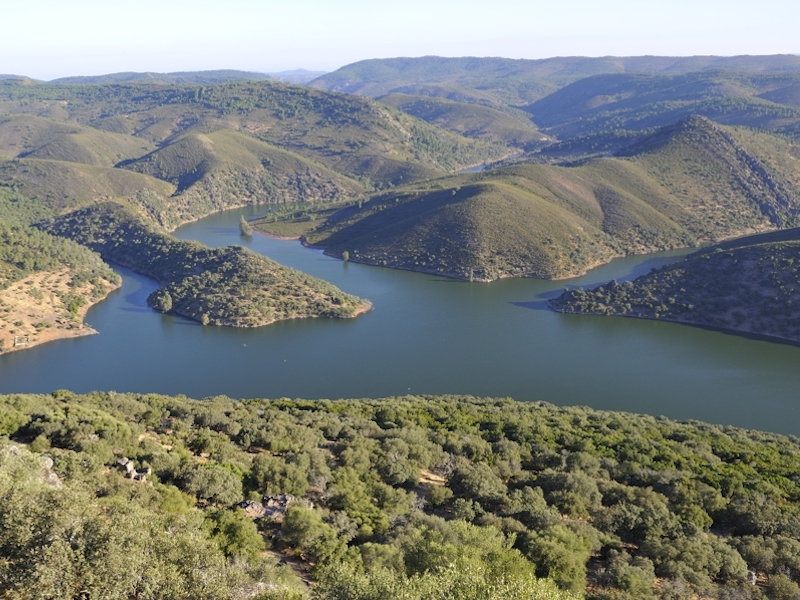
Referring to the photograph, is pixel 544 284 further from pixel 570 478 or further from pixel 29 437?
pixel 29 437

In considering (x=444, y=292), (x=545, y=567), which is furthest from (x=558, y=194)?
(x=545, y=567)

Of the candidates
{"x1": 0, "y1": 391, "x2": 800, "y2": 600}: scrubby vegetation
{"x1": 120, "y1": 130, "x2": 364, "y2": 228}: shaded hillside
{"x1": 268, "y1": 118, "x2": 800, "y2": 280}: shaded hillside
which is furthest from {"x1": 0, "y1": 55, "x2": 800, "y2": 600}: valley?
{"x1": 120, "y1": 130, "x2": 364, "y2": 228}: shaded hillside

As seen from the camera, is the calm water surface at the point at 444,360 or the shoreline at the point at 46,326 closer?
the calm water surface at the point at 444,360

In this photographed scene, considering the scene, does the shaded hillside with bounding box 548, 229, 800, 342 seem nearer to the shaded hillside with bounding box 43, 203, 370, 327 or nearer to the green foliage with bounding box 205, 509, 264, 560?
the shaded hillside with bounding box 43, 203, 370, 327

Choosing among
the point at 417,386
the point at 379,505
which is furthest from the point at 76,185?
the point at 379,505

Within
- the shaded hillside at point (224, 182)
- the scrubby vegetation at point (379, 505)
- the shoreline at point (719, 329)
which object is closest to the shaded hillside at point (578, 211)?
the shoreline at point (719, 329)

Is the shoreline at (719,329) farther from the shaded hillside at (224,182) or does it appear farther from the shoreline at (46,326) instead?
the shaded hillside at (224,182)
